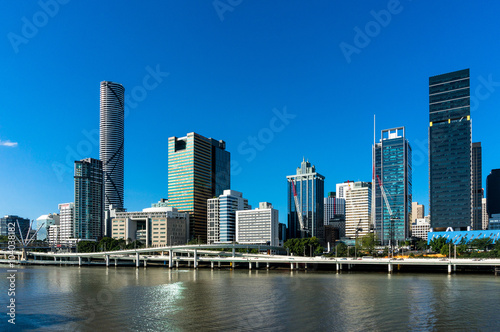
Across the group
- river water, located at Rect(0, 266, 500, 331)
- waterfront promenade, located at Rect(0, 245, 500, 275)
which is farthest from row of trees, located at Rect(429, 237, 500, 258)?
river water, located at Rect(0, 266, 500, 331)

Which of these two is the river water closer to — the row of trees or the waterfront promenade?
the waterfront promenade

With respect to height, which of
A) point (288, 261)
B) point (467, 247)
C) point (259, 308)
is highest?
point (259, 308)

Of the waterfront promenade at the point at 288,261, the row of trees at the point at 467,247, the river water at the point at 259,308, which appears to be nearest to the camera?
the river water at the point at 259,308

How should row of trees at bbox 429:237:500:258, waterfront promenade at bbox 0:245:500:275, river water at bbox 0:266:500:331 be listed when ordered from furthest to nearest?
row of trees at bbox 429:237:500:258
waterfront promenade at bbox 0:245:500:275
river water at bbox 0:266:500:331

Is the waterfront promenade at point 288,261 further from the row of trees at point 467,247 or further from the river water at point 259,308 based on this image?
the river water at point 259,308

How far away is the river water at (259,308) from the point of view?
46.6 metres

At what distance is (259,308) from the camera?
187 feet

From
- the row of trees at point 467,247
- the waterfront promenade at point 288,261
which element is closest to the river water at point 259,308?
the waterfront promenade at point 288,261

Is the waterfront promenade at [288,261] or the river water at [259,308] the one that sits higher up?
the river water at [259,308]

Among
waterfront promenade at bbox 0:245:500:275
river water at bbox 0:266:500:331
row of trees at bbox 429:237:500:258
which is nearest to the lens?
river water at bbox 0:266:500:331

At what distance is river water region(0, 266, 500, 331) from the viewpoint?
46.6 meters

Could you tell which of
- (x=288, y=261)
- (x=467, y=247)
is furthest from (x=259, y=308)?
(x=467, y=247)

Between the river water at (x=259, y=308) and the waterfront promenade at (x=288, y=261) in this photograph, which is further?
the waterfront promenade at (x=288, y=261)

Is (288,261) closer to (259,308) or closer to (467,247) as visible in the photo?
(467,247)
